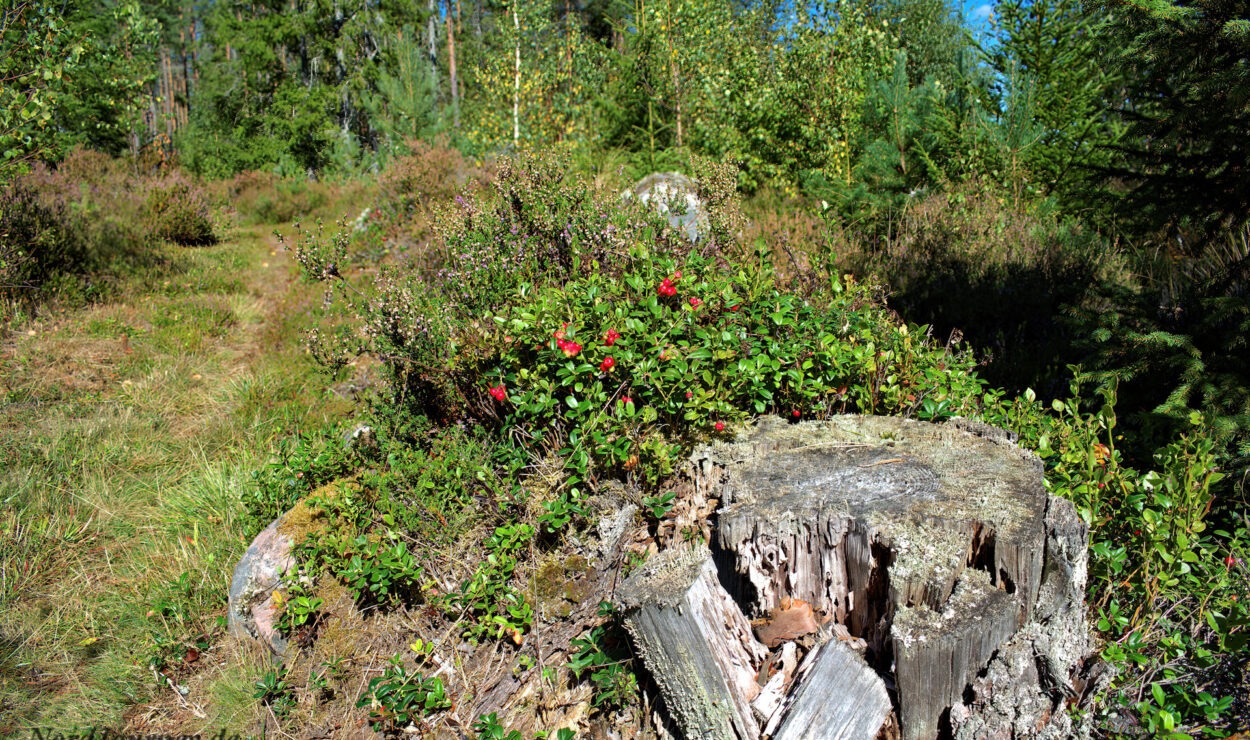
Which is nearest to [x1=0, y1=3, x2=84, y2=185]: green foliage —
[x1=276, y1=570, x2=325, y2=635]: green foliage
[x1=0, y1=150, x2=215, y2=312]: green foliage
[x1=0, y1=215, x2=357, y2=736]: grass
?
[x1=0, y1=150, x2=215, y2=312]: green foliage

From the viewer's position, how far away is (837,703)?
87.1 inches

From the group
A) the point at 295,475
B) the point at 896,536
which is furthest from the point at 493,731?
the point at 295,475

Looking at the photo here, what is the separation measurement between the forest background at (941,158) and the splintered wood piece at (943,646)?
1.54 ft

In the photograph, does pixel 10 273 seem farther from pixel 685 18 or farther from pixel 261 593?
pixel 685 18

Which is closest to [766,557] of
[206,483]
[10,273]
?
[206,483]

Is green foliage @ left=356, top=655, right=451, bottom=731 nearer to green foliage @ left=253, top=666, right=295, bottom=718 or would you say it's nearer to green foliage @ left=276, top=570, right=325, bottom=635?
green foliage @ left=253, top=666, right=295, bottom=718

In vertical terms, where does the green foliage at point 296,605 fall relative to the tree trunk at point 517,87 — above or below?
below

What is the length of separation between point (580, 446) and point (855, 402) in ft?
4.46

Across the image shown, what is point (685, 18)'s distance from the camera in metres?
11.1

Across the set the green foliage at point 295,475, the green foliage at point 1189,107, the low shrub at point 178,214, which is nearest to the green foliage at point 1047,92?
the green foliage at point 1189,107

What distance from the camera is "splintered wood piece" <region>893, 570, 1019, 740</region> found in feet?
6.98

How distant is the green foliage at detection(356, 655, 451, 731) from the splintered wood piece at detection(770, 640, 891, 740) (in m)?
1.17

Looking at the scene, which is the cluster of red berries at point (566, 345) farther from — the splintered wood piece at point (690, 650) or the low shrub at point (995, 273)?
the low shrub at point (995, 273)

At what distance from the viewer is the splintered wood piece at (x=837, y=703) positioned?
220cm
